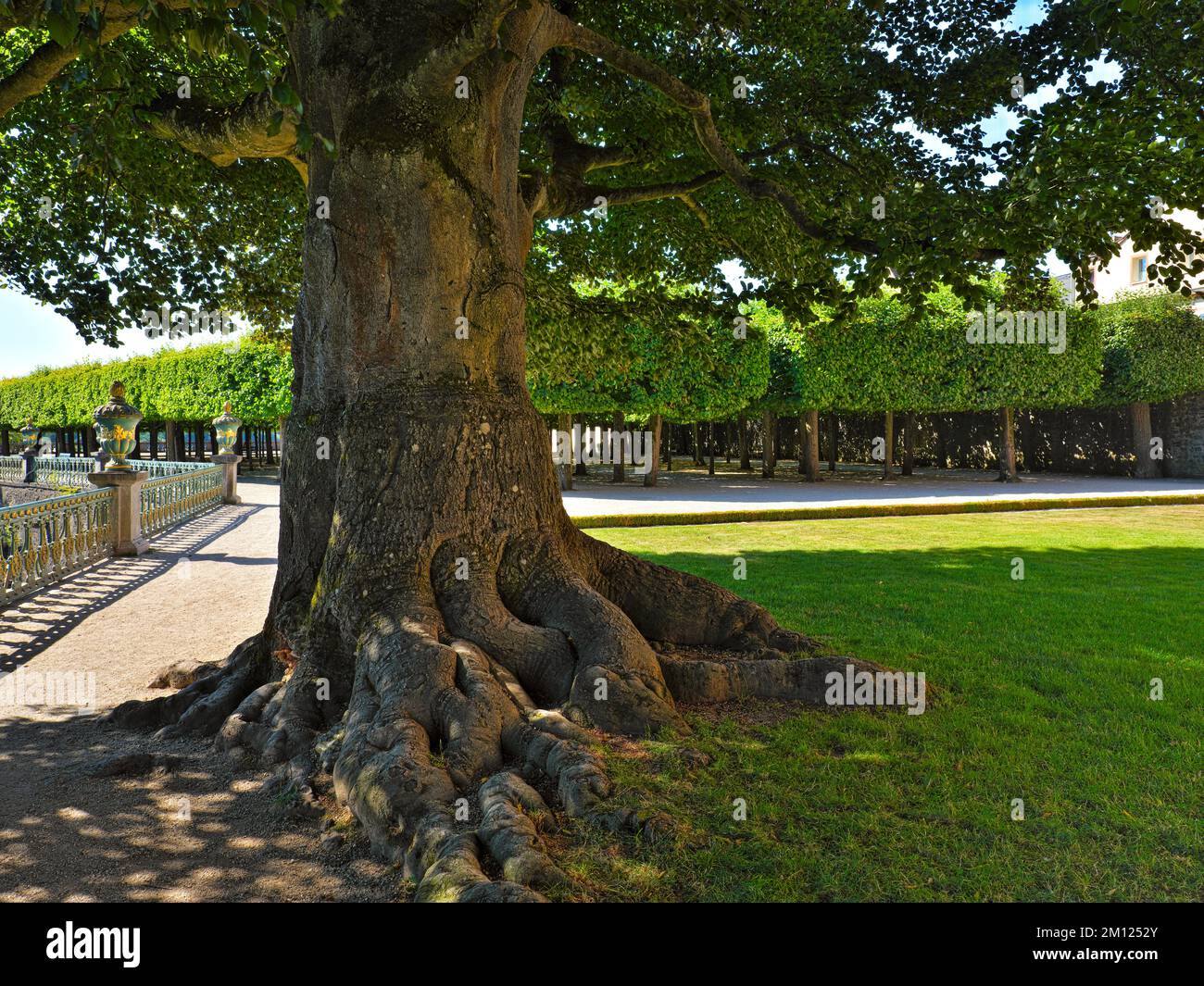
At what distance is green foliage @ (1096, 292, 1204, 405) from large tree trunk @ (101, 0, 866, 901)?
32.4 meters

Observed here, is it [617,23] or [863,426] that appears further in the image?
[863,426]

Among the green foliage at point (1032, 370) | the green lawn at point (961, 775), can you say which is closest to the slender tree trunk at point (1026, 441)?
the green foliage at point (1032, 370)

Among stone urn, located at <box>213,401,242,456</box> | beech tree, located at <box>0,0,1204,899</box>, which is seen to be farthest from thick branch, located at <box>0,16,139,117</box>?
stone urn, located at <box>213,401,242,456</box>

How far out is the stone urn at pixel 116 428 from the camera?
53.3 feet

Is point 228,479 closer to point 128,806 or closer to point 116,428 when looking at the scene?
point 116,428

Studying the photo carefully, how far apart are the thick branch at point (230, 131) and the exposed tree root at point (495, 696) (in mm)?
3599

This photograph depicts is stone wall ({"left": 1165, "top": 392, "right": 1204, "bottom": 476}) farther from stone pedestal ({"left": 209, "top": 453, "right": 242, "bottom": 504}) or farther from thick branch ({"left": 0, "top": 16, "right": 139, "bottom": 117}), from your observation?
thick branch ({"left": 0, "top": 16, "right": 139, "bottom": 117})

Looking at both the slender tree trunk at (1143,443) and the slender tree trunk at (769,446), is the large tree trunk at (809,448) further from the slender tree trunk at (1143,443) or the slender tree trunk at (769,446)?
the slender tree trunk at (1143,443)

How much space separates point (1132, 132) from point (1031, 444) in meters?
35.5

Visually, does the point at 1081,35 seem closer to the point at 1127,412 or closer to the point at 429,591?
the point at 429,591

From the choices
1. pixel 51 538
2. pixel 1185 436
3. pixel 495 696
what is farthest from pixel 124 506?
pixel 1185 436

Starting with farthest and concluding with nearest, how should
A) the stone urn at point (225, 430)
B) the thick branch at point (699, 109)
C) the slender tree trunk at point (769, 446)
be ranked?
the slender tree trunk at point (769, 446)
the stone urn at point (225, 430)
the thick branch at point (699, 109)

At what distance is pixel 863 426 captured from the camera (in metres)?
45.2
